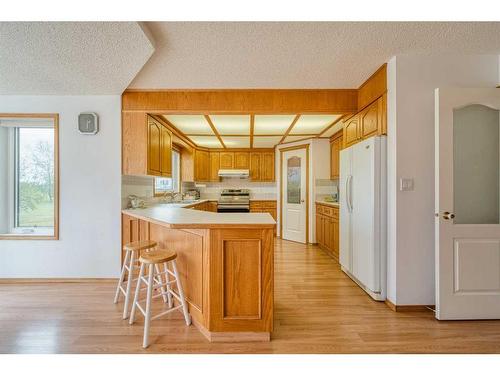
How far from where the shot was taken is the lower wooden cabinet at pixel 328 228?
414 cm

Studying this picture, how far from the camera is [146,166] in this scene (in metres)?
3.16

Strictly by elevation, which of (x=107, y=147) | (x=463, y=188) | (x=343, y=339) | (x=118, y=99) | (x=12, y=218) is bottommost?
(x=343, y=339)

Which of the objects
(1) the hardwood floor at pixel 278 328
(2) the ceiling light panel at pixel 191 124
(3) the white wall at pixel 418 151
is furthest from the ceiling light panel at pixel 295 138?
(1) the hardwood floor at pixel 278 328

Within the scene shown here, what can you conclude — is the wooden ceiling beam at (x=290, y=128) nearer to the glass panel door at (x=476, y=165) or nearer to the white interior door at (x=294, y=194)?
the white interior door at (x=294, y=194)

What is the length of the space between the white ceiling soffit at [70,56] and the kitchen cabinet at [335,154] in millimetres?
3528

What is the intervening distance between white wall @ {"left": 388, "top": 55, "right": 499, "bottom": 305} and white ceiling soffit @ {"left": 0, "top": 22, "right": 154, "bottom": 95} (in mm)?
2281

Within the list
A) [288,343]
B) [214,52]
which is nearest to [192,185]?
[214,52]

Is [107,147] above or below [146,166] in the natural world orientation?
above

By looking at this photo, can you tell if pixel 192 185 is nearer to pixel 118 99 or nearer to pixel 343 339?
pixel 118 99

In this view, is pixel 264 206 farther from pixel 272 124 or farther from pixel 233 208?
pixel 272 124

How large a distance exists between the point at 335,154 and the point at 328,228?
1420 millimetres

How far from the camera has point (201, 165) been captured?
6.08 meters

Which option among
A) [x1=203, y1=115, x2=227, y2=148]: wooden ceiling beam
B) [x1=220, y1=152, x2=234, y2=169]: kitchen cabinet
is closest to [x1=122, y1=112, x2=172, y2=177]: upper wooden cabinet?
[x1=203, y1=115, x2=227, y2=148]: wooden ceiling beam

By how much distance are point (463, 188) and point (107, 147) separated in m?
3.74
